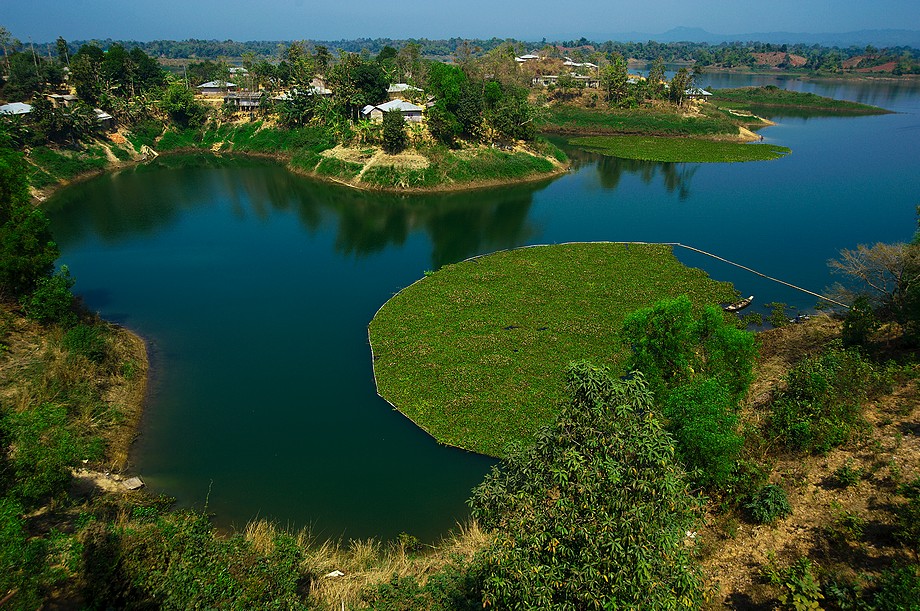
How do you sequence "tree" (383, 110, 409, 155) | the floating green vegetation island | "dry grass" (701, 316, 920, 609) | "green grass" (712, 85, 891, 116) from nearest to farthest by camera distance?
"dry grass" (701, 316, 920, 609) → "tree" (383, 110, 409, 155) → the floating green vegetation island → "green grass" (712, 85, 891, 116)

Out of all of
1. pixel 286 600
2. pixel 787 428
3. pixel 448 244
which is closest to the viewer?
pixel 286 600

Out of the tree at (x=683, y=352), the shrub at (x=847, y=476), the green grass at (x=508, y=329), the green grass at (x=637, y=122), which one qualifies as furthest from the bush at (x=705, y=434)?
the green grass at (x=637, y=122)

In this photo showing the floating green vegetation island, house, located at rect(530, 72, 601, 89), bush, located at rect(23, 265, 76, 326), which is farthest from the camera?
house, located at rect(530, 72, 601, 89)

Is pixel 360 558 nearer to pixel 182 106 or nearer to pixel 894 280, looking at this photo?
pixel 894 280

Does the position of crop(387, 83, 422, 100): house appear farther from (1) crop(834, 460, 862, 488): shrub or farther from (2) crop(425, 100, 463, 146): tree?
(1) crop(834, 460, 862, 488): shrub

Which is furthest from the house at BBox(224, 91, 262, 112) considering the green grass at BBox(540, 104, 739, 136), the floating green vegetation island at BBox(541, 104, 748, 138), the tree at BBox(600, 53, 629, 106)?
the tree at BBox(600, 53, 629, 106)

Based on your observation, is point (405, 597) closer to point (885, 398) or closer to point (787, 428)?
point (787, 428)

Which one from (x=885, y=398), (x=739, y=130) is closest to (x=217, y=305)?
(x=885, y=398)
